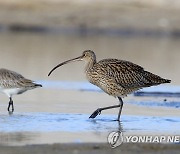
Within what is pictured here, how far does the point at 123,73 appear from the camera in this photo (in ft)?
45.8

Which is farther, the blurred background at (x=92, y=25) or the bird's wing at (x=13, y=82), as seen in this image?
the blurred background at (x=92, y=25)

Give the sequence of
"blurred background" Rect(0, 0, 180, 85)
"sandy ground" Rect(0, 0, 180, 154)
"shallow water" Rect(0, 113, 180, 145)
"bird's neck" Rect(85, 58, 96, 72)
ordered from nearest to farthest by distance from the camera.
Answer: "shallow water" Rect(0, 113, 180, 145)
"bird's neck" Rect(85, 58, 96, 72)
"blurred background" Rect(0, 0, 180, 85)
"sandy ground" Rect(0, 0, 180, 154)

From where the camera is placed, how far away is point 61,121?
12.9 metres

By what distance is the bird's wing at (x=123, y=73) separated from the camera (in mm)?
13891

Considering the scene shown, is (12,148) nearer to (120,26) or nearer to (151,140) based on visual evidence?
(151,140)

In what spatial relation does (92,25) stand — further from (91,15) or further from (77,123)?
(77,123)

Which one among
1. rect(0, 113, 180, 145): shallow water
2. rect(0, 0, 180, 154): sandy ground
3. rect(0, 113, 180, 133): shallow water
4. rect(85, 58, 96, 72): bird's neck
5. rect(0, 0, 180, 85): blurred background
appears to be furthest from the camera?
rect(0, 0, 180, 154): sandy ground

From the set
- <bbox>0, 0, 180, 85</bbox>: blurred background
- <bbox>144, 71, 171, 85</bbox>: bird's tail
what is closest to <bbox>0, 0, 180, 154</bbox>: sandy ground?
<bbox>0, 0, 180, 85</bbox>: blurred background

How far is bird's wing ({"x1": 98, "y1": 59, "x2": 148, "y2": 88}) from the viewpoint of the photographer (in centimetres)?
1389

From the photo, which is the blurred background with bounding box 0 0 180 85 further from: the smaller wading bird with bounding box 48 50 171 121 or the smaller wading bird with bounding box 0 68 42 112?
A: the smaller wading bird with bounding box 48 50 171 121

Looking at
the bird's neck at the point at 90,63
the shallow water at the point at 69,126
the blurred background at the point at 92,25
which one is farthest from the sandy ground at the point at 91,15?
the shallow water at the point at 69,126

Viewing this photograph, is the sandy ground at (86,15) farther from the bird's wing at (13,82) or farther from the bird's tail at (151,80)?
the bird's tail at (151,80)

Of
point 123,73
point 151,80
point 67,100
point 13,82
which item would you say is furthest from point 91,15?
point 123,73

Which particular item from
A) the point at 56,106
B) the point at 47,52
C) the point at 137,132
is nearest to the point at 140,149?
the point at 137,132
